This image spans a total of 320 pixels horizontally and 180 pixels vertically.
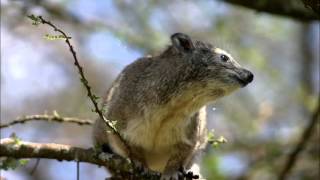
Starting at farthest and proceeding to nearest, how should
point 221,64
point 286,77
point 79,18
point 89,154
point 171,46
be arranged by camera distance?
point 286,77 < point 79,18 < point 171,46 < point 221,64 < point 89,154

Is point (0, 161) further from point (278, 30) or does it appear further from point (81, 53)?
point (278, 30)

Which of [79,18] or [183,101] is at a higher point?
[79,18]

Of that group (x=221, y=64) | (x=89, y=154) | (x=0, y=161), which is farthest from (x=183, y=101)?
(x=0, y=161)

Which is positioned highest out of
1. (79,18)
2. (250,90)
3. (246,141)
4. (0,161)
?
(250,90)

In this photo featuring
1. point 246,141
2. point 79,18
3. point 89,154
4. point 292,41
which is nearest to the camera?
point 89,154

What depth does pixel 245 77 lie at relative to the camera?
562 cm

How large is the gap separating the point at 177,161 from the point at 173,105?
0.44m

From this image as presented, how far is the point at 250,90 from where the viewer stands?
12633 mm

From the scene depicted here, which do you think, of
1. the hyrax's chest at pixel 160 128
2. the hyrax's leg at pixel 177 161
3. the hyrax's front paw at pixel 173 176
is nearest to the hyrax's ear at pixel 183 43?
the hyrax's chest at pixel 160 128

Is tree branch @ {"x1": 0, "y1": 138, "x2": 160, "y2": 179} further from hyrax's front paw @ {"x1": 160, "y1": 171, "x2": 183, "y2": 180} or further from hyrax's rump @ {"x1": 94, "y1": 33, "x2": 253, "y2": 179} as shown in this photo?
hyrax's rump @ {"x1": 94, "y1": 33, "x2": 253, "y2": 179}

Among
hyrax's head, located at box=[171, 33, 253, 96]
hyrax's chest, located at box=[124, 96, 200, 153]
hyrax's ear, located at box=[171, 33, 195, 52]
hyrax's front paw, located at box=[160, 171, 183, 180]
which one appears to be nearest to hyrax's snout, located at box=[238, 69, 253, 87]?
hyrax's head, located at box=[171, 33, 253, 96]

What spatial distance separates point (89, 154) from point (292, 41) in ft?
33.7

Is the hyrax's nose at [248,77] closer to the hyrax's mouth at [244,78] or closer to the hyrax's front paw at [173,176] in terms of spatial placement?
the hyrax's mouth at [244,78]

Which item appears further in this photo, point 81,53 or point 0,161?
point 81,53
